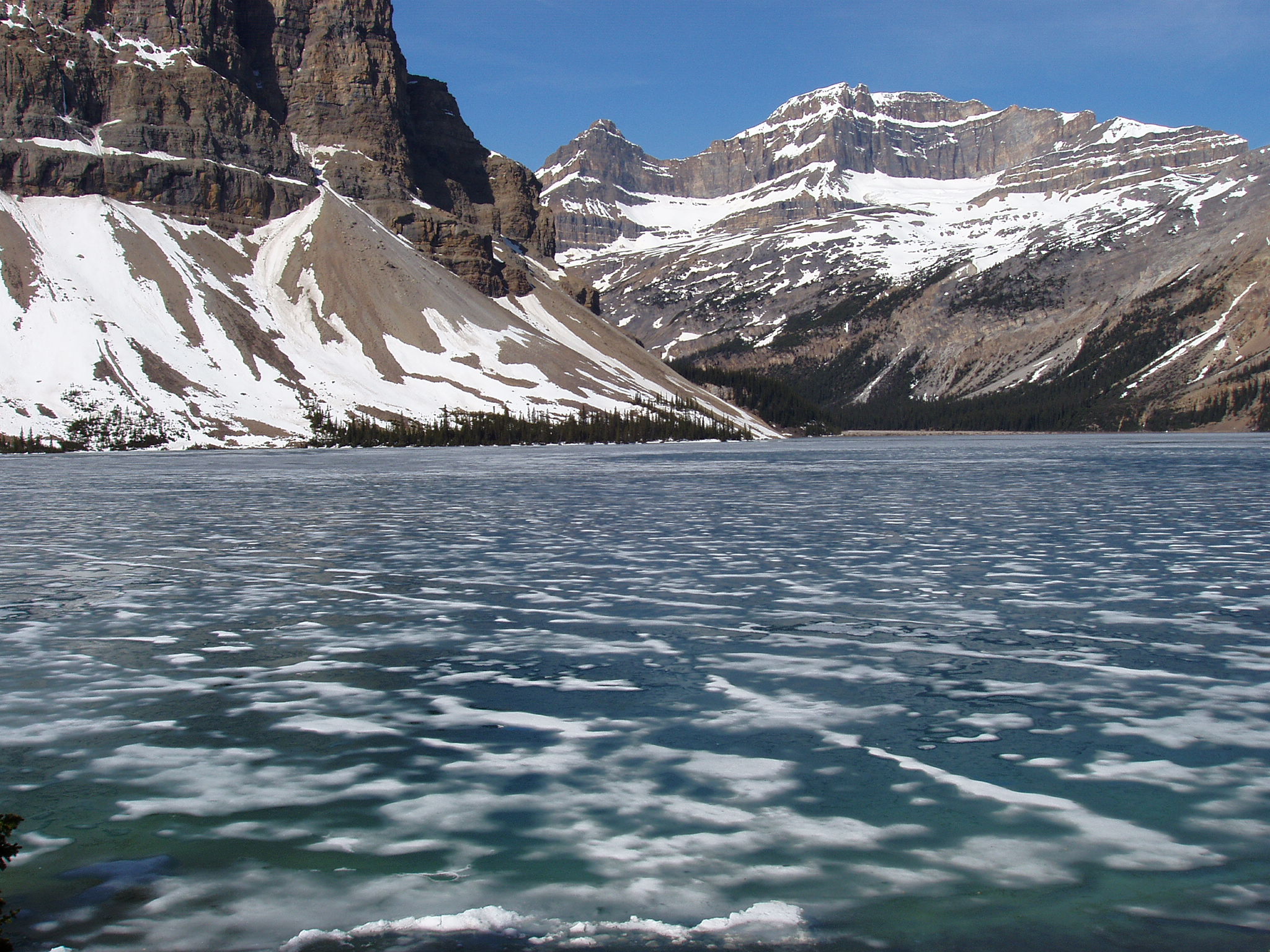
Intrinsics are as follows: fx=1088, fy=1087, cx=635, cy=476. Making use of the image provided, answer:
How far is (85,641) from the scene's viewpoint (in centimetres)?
1784

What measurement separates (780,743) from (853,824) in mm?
2447

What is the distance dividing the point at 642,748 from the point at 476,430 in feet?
559

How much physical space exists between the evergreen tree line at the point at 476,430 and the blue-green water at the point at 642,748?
5475 inches

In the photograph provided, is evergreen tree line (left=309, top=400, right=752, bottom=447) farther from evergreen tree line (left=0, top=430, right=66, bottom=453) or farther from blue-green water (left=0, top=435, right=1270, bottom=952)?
blue-green water (left=0, top=435, right=1270, bottom=952)

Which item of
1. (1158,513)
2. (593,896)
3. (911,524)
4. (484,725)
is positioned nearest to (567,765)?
(484,725)

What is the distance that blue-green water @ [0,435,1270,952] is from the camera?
8031 mm

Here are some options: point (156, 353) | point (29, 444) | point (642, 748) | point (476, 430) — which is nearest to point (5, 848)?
point (642, 748)

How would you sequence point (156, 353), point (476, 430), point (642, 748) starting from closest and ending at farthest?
1. point (642, 748)
2. point (156, 353)
3. point (476, 430)

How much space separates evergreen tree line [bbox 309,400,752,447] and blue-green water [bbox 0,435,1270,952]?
5475 inches

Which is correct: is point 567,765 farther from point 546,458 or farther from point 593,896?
point 546,458

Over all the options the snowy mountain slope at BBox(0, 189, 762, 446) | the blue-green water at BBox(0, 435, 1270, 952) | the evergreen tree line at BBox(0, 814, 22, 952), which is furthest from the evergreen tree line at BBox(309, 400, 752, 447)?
the evergreen tree line at BBox(0, 814, 22, 952)

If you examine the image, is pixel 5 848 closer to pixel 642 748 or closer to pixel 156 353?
pixel 642 748

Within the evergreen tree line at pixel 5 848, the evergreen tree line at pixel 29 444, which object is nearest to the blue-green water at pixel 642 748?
the evergreen tree line at pixel 5 848

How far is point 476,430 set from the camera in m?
180
